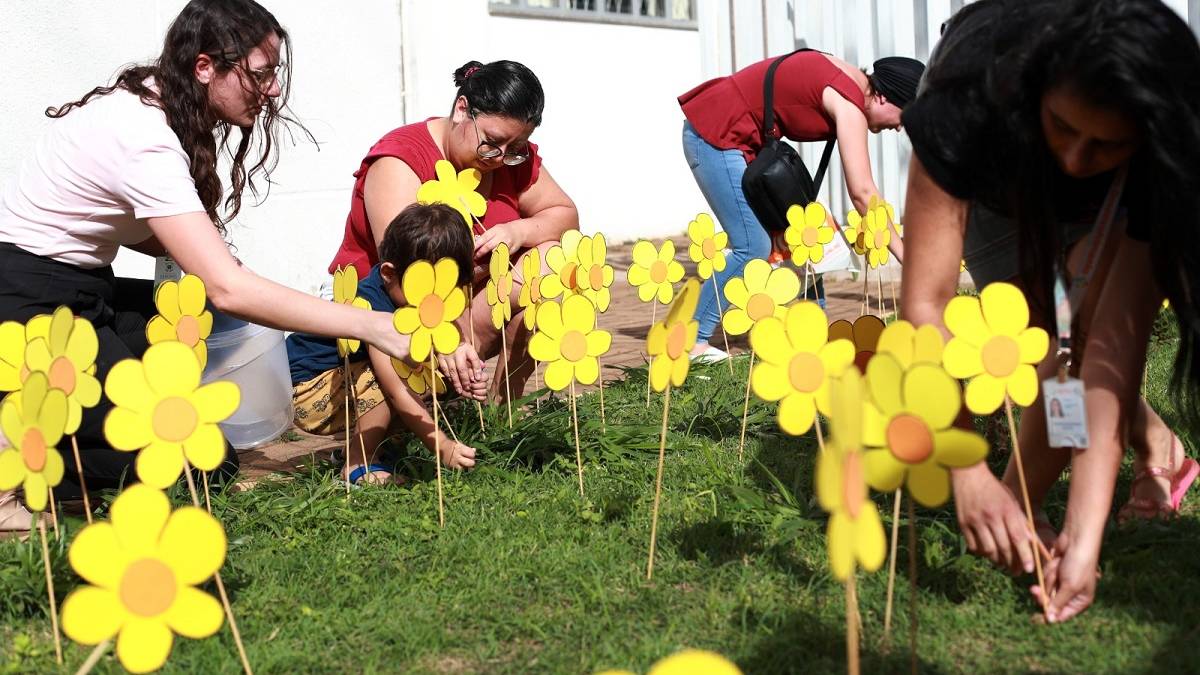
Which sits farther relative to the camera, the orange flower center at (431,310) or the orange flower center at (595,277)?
the orange flower center at (595,277)

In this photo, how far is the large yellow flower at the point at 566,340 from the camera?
117 inches

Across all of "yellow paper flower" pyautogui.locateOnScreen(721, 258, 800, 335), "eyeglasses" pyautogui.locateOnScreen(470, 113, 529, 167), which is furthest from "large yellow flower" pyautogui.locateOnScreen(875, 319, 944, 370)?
"eyeglasses" pyautogui.locateOnScreen(470, 113, 529, 167)

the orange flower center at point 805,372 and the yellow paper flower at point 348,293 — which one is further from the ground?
the yellow paper flower at point 348,293

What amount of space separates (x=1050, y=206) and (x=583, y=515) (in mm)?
1286

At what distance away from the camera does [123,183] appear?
2920 millimetres

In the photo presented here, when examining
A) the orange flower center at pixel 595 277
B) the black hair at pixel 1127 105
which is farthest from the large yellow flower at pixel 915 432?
the orange flower center at pixel 595 277

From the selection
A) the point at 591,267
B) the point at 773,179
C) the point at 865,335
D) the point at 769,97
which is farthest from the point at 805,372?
the point at 769,97

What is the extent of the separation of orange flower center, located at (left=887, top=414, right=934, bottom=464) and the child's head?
167 centimetres

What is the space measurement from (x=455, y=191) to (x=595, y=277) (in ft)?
1.61

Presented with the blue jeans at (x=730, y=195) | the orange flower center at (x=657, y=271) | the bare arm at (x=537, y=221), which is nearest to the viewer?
the bare arm at (x=537, y=221)

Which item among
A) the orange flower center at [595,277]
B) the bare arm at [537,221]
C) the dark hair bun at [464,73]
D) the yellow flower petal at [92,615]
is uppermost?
the dark hair bun at [464,73]

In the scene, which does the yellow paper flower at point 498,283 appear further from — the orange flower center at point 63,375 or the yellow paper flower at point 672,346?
the orange flower center at point 63,375

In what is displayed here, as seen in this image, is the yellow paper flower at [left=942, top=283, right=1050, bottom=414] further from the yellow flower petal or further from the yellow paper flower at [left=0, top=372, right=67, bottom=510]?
the yellow paper flower at [left=0, top=372, right=67, bottom=510]

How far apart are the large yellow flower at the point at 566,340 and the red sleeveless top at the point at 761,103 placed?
175cm
